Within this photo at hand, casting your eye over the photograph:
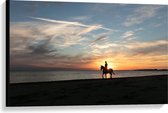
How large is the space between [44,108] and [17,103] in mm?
207

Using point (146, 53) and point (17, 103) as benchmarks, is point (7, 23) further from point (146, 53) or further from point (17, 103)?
point (146, 53)

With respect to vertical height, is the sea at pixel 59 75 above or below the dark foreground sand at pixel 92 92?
above

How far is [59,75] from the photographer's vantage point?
2934 mm

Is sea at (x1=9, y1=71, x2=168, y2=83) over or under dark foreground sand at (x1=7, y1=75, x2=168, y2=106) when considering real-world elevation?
over

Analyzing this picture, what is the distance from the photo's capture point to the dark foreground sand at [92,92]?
2.90 metres

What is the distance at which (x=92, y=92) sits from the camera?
2.97m

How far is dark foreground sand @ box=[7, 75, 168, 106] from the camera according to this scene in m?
2.90

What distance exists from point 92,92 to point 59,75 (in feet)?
0.93

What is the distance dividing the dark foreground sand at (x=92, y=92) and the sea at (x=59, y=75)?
0.03 m

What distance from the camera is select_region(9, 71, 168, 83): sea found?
2.88 meters

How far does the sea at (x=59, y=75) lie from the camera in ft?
9.45

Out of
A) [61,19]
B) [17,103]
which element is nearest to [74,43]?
[61,19]

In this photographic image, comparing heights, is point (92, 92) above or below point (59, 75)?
below

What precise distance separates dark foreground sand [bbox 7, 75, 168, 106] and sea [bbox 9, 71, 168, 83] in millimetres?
30
